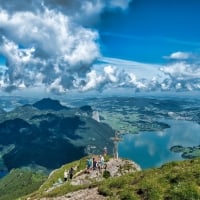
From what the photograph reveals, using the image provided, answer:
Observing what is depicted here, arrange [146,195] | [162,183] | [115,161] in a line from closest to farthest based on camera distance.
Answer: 1. [146,195]
2. [162,183]
3. [115,161]

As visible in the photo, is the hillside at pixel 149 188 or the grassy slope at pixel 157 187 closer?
the grassy slope at pixel 157 187

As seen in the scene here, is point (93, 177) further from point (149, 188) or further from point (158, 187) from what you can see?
point (158, 187)

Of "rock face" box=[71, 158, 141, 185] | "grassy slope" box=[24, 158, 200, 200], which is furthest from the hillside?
"rock face" box=[71, 158, 141, 185]

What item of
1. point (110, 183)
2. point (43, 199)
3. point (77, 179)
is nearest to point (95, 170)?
point (77, 179)

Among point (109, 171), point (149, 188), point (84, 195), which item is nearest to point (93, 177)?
point (109, 171)

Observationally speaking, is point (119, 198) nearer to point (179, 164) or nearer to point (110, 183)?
point (110, 183)

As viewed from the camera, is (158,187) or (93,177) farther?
(93,177)

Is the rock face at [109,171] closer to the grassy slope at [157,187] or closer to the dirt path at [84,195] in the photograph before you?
the dirt path at [84,195]

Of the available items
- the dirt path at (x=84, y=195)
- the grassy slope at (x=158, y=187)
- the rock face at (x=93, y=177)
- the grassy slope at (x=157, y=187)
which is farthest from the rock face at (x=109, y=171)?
the grassy slope at (x=158, y=187)

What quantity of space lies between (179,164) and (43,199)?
12.5 meters

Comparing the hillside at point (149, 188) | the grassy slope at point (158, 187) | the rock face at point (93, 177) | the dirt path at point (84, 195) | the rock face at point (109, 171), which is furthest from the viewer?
the rock face at point (109, 171)

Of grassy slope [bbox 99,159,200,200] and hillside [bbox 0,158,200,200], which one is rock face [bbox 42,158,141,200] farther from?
grassy slope [bbox 99,159,200,200]

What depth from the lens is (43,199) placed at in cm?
3256

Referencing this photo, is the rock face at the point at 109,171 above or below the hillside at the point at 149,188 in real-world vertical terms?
below
